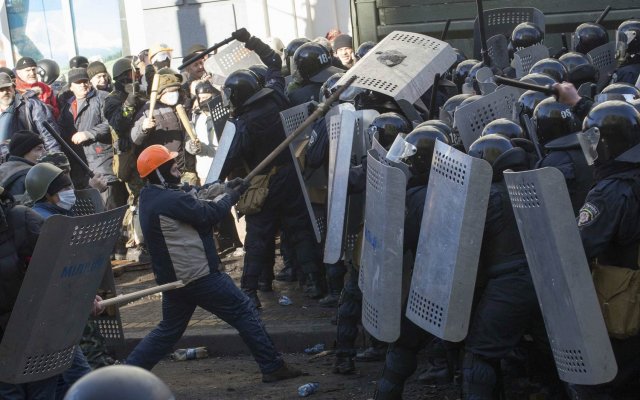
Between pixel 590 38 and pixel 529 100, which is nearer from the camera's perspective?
pixel 529 100

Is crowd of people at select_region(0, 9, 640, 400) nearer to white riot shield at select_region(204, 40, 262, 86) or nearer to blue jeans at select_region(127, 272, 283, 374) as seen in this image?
blue jeans at select_region(127, 272, 283, 374)

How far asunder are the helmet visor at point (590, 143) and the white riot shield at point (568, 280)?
1.71 ft

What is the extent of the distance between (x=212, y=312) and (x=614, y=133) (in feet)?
10.7

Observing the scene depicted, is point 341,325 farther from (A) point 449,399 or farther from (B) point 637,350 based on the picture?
(B) point 637,350

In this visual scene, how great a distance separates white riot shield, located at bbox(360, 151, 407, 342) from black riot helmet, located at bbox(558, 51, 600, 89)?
2964mm

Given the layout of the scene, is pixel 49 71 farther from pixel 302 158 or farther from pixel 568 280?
pixel 568 280

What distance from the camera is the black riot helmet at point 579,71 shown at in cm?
962

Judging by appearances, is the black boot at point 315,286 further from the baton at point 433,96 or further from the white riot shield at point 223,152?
the baton at point 433,96

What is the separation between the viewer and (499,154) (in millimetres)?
6691

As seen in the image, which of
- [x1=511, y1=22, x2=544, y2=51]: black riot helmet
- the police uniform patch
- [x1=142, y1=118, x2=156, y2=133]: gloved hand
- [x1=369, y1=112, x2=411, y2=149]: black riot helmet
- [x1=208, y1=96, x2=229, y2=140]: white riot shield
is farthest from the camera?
[x1=142, y1=118, x2=156, y2=133]: gloved hand

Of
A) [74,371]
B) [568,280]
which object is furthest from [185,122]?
[568,280]

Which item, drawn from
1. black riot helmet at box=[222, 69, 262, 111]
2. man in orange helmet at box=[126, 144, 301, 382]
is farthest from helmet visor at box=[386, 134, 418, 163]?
black riot helmet at box=[222, 69, 262, 111]

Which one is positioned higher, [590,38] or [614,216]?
[614,216]

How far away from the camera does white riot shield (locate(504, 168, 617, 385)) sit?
5828mm
